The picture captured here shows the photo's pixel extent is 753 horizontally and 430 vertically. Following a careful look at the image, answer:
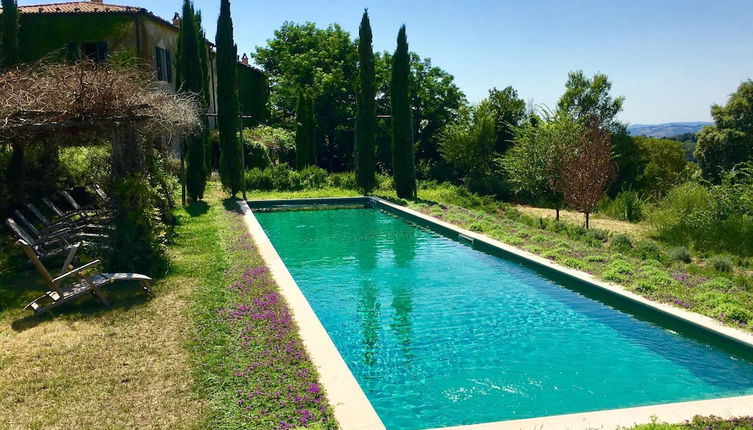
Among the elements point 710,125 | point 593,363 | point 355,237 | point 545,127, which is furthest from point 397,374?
point 710,125

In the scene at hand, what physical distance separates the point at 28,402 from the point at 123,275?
3.13 metres

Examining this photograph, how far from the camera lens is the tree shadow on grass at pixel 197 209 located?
17.2 meters

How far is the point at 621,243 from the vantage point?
12.4 meters

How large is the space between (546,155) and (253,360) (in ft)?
43.9

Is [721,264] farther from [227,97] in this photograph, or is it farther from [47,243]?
[227,97]

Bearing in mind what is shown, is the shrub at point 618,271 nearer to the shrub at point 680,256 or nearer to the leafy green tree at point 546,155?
the shrub at point 680,256

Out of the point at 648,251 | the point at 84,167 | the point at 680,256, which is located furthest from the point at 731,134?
the point at 84,167

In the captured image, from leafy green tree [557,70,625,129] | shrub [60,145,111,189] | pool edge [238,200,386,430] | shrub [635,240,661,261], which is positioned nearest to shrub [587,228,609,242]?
shrub [635,240,661,261]

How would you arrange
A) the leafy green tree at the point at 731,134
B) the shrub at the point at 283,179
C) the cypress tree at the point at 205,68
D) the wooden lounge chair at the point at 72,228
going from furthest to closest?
the leafy green tree at the point at 731,134 → the shrub at the point at 283,179 → the cypress tree at the point at 205,68 → the wooden lounge chair at the point at 72,228

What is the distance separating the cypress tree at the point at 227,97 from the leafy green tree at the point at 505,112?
499 inches

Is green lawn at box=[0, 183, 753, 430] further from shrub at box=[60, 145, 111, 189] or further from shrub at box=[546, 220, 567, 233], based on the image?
shrub at box=[60, 145, 111, 189]

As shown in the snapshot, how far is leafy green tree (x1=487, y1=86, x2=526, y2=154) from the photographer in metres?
27.3

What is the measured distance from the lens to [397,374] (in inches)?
258

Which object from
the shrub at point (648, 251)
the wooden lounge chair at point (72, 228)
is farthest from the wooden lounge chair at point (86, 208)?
the shrub at point (648, 251)
